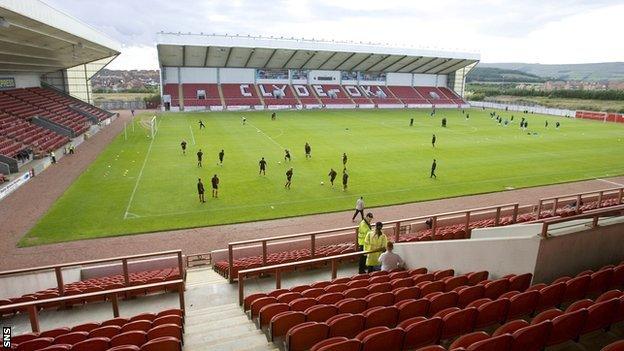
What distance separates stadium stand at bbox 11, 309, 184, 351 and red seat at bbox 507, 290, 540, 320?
472cm

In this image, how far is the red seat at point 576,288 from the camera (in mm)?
6336

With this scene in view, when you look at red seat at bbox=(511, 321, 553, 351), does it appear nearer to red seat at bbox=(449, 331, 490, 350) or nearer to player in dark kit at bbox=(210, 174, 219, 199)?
red seat at bbox=(449, 331, 490, 350)

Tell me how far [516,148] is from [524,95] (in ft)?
292

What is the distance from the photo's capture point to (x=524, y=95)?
114188mm

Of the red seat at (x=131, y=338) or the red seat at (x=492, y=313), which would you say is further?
the red seat at (x=492, y=313)

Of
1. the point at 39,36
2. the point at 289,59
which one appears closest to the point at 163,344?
the point at 39,36

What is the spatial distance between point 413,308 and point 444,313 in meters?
0.48

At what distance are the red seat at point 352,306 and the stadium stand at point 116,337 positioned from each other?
7.94 feet

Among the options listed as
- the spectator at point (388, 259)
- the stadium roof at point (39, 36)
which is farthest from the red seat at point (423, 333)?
the stadium roof at point (39, 36)

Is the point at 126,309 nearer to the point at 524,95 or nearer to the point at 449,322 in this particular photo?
the point at 449,322

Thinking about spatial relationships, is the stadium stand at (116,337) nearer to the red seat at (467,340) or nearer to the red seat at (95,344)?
the red seat at (95,344)

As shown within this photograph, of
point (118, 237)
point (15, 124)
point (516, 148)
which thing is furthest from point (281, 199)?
point (15, 124)

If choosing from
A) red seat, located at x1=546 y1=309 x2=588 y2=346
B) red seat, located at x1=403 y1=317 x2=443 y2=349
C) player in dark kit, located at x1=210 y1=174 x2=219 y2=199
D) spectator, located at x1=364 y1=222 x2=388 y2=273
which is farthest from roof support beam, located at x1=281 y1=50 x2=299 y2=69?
red seat, located at x1=546 y1=309 x2=588 y2=346

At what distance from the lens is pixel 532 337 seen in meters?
4.81
